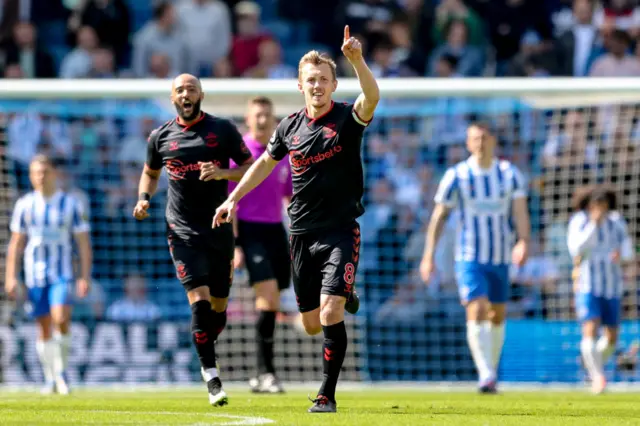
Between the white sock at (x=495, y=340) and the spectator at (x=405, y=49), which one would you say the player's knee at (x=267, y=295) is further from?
the spectator at (x=405, y=49)

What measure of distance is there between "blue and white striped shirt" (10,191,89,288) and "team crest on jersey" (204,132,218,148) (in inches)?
144

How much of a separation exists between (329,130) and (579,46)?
10.7 metres

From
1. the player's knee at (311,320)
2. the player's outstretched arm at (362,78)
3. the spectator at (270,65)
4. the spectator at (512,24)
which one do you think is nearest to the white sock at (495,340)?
the player's knee at (311,320)

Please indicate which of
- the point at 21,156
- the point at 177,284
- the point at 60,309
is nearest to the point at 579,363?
the point at 177,284

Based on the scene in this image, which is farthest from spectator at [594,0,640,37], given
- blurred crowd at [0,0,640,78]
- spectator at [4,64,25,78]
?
spectator at [4,64,25,78]

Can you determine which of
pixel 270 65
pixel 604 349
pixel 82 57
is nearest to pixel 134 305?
pixel 270 65

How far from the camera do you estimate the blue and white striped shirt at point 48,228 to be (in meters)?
12.2

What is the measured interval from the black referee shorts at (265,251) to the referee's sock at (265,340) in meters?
0.31

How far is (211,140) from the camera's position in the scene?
29.5 feet

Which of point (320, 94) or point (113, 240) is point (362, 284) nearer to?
point (113, 240)

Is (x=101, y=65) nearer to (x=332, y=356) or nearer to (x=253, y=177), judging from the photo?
(x=253, y=177)

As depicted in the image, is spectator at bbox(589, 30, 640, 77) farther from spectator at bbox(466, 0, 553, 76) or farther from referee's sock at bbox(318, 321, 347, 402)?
referee's sock at bbox(318, 321, 347, 402)

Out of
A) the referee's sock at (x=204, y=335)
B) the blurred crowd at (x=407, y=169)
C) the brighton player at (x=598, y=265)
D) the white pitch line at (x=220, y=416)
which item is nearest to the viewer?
the white pitch line at (x=220, y=416)

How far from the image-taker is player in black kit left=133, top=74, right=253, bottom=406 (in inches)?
348
